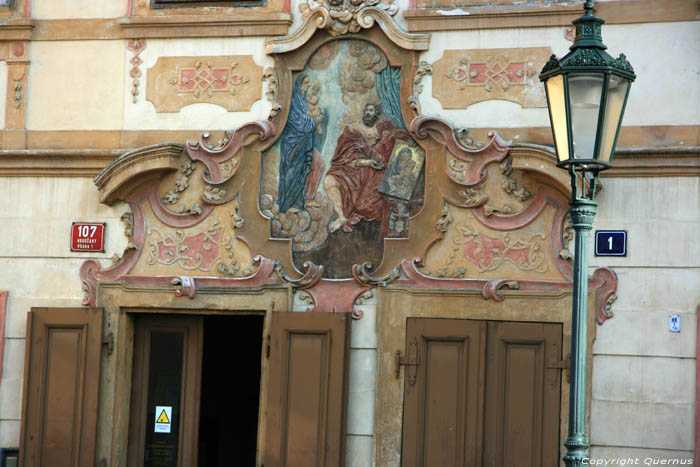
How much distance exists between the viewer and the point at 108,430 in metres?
10.5

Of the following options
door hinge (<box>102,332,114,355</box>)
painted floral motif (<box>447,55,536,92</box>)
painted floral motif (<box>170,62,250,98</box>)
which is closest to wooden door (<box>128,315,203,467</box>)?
door hinge (<box>102,332,114,355</box>)

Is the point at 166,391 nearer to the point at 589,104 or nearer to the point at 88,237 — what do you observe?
the point at 88,237

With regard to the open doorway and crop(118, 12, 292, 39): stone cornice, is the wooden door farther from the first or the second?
crop(118, 12, 292, 39): stone cornice

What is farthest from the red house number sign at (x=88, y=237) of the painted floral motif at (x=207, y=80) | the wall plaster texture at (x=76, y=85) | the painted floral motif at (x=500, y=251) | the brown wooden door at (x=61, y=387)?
the painted floral motif at (x=500, y=251)

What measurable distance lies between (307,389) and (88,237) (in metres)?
2.37

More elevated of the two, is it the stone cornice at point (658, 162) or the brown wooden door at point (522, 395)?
the stone cornice at point (658, 162)

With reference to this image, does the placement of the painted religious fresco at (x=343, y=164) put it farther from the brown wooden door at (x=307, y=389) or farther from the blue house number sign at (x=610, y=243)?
the blue house number sign at (x=610, y=243)

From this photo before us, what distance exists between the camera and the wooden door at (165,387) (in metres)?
10.6

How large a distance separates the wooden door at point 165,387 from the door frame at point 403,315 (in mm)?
1678

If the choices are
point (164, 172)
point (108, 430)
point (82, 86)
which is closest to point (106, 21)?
point (82, 86)

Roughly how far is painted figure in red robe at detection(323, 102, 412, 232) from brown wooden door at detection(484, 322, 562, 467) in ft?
4.74

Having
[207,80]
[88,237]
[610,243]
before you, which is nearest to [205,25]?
[207,80]

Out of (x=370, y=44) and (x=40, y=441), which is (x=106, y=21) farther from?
(x=40, y=441)

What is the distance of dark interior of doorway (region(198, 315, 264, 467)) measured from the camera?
1393 centimetres
